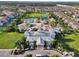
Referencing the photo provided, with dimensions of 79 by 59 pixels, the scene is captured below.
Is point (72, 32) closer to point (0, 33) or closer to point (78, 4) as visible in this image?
point (78, 4)

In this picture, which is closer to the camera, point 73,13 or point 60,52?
point 60,52

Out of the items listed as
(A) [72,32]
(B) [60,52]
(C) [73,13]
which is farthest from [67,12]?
(B) [60,52]

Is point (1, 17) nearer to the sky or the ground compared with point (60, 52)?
nearer to the sky

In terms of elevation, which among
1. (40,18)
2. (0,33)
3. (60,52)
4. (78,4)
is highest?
(78,4)
